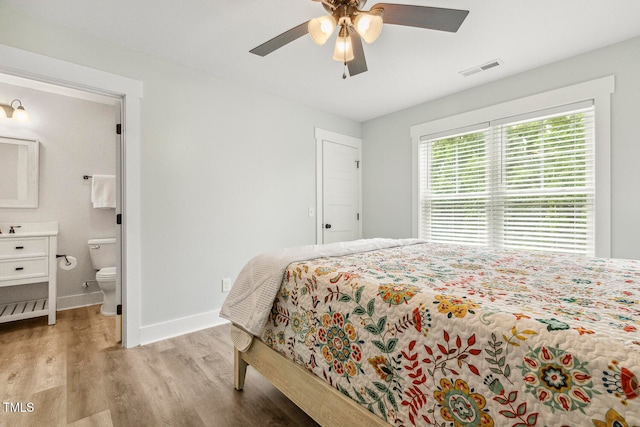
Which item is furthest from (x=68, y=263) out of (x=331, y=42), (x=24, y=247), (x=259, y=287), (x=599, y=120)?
(x=599, y=120)

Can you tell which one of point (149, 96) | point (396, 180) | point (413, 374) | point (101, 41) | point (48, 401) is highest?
point (101, 41)

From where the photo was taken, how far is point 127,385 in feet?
5.83

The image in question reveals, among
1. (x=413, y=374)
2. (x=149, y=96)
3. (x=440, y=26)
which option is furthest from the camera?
(x=149, y=96)

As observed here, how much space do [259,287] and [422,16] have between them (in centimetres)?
161

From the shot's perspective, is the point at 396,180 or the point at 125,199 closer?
the point at 125,199

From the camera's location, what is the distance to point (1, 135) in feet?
9.73

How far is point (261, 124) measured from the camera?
3172mm

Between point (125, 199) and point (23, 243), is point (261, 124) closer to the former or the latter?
point (125, 199)

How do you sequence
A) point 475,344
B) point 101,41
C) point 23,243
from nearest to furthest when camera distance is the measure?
point 475,344, point 101,41, point 23,243

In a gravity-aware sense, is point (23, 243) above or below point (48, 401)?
above

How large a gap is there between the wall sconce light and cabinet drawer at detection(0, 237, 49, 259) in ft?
4.21

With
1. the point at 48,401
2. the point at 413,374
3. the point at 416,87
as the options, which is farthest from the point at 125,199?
the point at 416,87

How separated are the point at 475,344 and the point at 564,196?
8.42 feet

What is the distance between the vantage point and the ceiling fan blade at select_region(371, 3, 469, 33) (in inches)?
55.8
